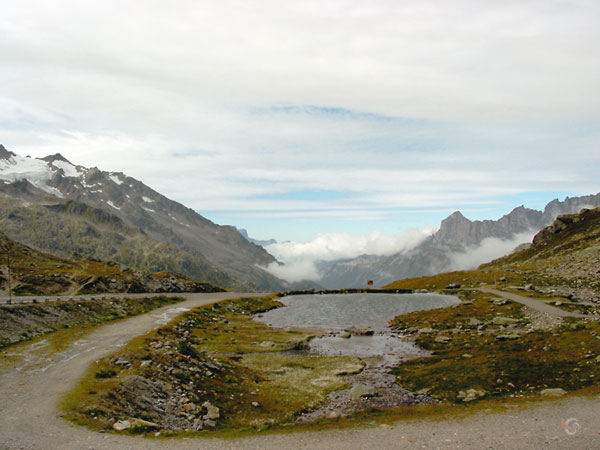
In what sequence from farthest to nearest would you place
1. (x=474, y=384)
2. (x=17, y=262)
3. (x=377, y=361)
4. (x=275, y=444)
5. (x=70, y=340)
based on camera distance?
(x=17, y=262)
(x=377, y=361)
(x=70, y=340)
(x=474, y=384)
(x=275, y=444)

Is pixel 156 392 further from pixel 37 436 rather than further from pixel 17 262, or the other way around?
pixel 17 262

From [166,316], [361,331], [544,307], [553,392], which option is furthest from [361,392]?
[544,307]

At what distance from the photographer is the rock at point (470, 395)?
3540 cm

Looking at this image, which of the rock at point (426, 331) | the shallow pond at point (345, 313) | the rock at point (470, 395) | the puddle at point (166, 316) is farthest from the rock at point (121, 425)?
the shallow pond at point (345, 313)

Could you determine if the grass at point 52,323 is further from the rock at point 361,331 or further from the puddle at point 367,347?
the rock at point 361,331

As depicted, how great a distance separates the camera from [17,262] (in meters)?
133

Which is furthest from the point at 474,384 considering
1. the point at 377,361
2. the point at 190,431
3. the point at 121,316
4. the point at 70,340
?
the point at 121,316

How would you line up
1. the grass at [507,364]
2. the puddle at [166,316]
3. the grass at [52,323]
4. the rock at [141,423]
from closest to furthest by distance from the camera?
the rock at [141,423] → the grass at [507,364] → the grass at [52,323] → the puddle at [166,316]

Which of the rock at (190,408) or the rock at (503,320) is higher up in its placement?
the rock at (190,408)

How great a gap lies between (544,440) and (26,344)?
186ft

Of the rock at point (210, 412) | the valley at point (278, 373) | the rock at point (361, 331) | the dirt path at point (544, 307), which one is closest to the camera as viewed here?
the valley at point (278, 373)

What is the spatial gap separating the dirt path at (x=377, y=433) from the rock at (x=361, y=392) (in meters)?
12.7

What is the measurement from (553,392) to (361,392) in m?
17.7

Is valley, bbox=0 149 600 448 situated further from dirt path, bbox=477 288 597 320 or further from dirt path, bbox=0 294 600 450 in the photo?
dirt path, bbox=477 288 597 320
